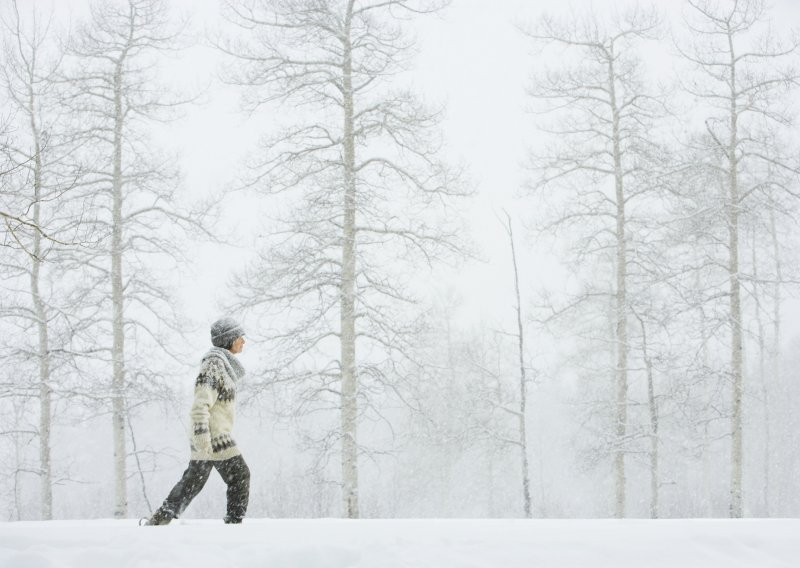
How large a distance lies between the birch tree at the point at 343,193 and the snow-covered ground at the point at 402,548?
298 inches

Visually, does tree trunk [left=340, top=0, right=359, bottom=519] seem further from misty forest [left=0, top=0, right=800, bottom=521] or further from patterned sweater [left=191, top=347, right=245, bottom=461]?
patterned sweater [left=191, top=347, right=245, bottom=461]

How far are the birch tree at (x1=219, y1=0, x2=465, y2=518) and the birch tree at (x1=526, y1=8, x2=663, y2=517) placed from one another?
3579mm

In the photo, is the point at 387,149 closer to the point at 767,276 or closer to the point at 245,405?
the point at 245,405

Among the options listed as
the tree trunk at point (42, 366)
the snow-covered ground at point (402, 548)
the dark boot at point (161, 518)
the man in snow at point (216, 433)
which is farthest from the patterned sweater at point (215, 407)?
Result: the tree trunk at point (42, 366)

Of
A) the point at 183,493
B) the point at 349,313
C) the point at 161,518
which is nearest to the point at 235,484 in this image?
the point at 183,493

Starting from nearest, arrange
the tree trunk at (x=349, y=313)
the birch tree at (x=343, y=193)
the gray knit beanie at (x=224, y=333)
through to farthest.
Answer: the gray knit beanie at (x=224, y=333)
the tree trunk at (x=349, y=313)
the birch tree at (x=343, y=193)

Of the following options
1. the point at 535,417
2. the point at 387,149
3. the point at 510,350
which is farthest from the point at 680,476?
the point at 387,149

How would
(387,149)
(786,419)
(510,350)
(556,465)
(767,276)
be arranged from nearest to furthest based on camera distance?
(387,149), (767,276), (510,350), (786,419), (556,465)

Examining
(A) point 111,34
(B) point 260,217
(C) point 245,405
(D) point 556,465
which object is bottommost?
(D) point 556,465

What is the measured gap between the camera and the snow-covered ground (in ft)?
12.3

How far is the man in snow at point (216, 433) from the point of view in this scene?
5273 mm

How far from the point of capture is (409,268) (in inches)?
494

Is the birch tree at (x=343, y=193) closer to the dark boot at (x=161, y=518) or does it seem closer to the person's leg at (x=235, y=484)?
the person's leg at (x=235, y=484)

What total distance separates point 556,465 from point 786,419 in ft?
59.3
